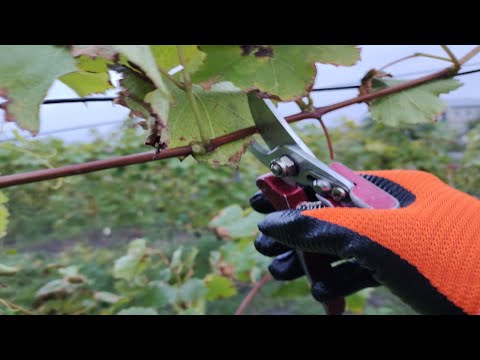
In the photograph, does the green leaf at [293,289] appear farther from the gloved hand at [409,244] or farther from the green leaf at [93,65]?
the green leaf at [93,65]

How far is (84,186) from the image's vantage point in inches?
105

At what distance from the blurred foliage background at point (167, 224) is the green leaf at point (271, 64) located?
77cm

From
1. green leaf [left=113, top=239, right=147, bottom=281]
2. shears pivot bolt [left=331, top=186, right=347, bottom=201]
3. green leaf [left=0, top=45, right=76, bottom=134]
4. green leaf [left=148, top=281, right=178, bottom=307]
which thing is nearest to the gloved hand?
shears pivot bolt [left=331, top=186, right=347, bottom=201]

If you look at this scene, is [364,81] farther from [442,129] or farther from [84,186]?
[84,186]

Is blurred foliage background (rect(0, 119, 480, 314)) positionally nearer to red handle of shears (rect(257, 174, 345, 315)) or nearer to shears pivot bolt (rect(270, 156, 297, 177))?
red handle of shears (rect(257, 174, 345, 315))

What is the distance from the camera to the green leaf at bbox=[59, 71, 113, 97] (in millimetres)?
535

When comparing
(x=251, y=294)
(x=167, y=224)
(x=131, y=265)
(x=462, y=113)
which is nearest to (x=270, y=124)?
(x=251, y=294)

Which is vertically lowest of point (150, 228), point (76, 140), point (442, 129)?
point (150, 228)

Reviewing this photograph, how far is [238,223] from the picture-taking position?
1.34 meters

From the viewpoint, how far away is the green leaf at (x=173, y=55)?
0.48 meters

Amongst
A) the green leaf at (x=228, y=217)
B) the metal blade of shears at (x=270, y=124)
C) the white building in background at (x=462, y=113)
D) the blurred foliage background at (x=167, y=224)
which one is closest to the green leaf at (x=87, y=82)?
the metal blade of shears at (x=270, y=124)
